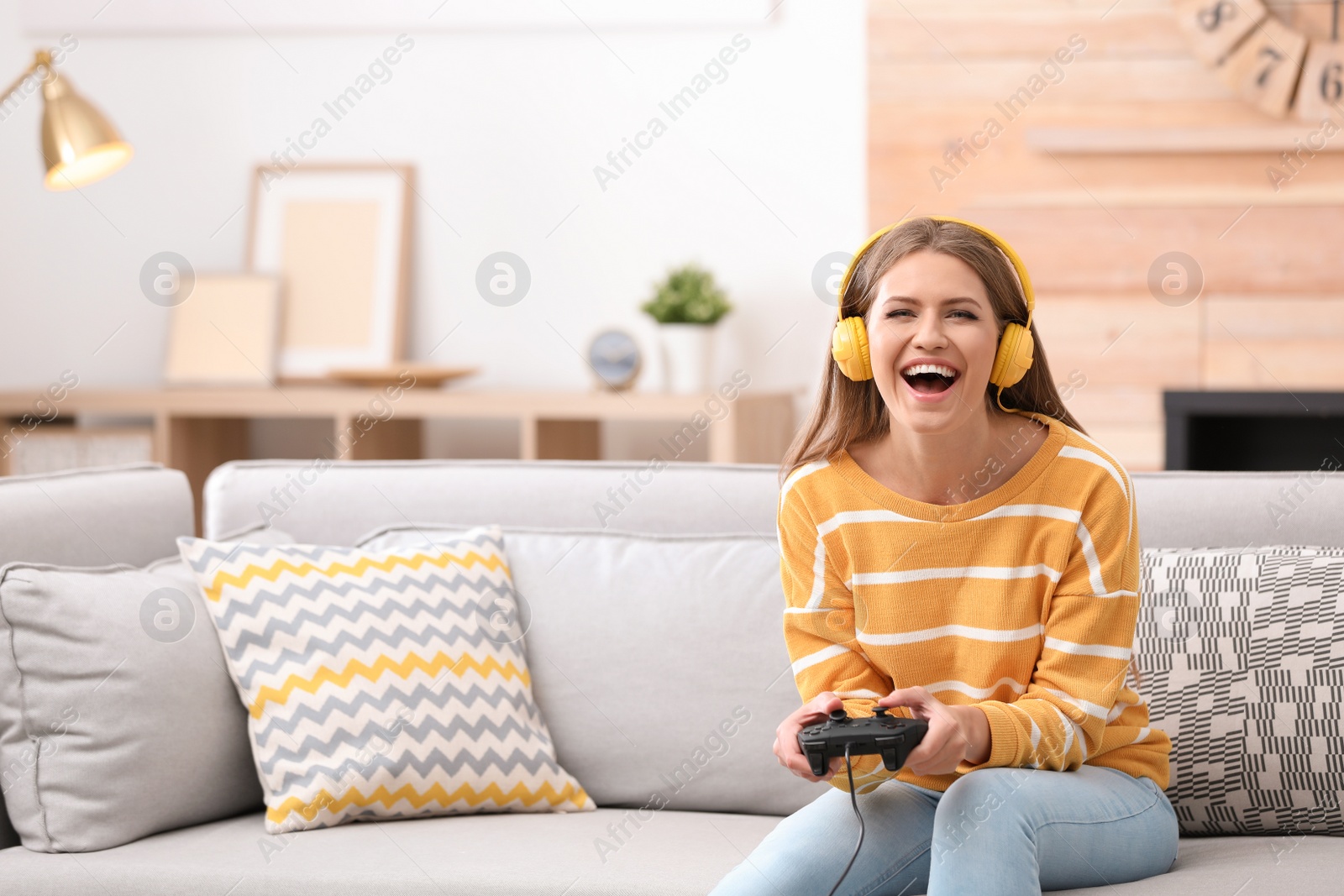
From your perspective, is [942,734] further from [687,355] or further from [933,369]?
[687,355]

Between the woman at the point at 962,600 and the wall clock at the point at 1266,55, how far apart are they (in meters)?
1.78

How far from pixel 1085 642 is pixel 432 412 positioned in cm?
217

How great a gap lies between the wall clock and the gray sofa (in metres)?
1.41

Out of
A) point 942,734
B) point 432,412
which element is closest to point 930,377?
point 942,734

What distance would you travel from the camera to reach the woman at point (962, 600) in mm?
1170

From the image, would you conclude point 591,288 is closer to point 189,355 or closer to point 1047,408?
point 189,355

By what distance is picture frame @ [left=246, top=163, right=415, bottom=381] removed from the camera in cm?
346

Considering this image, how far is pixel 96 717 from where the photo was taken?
4.86 ft

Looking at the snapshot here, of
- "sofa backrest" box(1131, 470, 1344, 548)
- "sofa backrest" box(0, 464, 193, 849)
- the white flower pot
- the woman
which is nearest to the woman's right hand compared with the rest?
the woman

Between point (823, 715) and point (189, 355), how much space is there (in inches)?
109

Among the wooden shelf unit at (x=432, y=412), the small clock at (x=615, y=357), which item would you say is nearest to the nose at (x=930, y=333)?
the wooden shelf unit at (x=432, y=412)

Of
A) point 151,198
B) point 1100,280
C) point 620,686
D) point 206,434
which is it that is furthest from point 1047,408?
point 151,198

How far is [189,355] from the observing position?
348 centimetres

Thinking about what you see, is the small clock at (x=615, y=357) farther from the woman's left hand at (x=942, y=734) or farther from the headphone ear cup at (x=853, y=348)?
the woman's left hand at (x=942, y=734)
